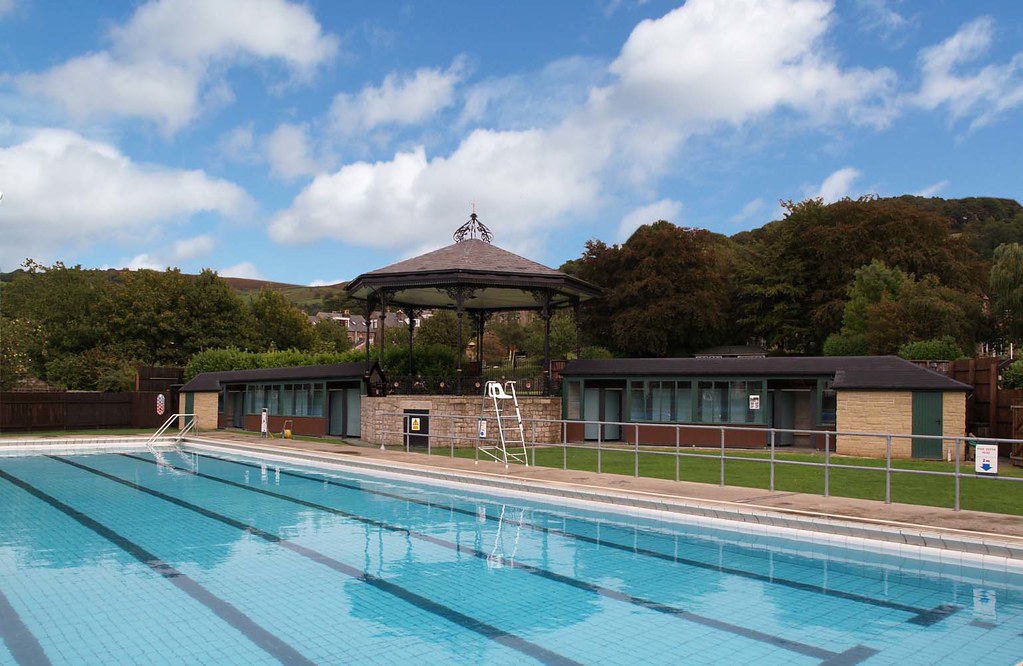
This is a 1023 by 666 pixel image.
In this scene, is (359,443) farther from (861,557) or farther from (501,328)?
(501,328)

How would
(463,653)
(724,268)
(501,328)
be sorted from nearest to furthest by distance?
(463,653) < (724,268) < (501,328)

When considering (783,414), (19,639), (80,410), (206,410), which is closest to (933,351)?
(783,414)

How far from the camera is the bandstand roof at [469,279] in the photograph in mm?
22328

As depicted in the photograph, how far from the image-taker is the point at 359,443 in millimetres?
23422

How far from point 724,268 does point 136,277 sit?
3937 centimetres

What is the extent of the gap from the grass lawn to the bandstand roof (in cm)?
537

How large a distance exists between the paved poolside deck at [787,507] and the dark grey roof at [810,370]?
8483mm

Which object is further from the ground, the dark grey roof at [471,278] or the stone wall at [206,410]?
the dark grey roof at [471,278]

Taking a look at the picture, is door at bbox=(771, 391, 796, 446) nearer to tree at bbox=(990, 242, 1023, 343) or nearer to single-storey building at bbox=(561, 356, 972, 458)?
single-storey building at bbox=(561, 356, 972, 458)

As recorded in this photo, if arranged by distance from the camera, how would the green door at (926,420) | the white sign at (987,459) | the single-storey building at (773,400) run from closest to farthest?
the white sign at (987,459)
the green door at (926,420)
the single-storey building at (773,400)

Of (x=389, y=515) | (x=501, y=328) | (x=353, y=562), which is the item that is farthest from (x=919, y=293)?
(x=501, y=328)

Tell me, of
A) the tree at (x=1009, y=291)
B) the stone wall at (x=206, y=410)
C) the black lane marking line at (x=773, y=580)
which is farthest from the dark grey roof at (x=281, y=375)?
the tree at (x=1009, y=291)

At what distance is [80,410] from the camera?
105 feet

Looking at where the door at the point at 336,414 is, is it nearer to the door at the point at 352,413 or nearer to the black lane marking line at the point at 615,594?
the door at the point at 352,413
